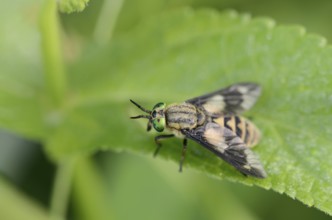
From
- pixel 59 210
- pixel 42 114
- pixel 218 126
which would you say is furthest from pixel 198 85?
Result: pixel 59 210

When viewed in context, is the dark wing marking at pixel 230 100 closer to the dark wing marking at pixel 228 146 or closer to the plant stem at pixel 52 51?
the dark wing marking at pixel 228 146

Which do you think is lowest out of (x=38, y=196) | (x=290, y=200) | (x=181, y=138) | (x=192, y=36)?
(x=38, y=196)

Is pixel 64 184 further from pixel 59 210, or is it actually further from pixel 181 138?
pixel 181 138

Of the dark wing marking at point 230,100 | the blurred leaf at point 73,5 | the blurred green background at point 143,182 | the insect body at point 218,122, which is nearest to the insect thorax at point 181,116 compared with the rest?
the insect body at point 218,122

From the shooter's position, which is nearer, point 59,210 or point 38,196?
point 59,210

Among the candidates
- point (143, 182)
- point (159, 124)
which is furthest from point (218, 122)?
point (143, 182)

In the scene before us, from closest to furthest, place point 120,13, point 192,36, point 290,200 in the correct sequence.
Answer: point 192,36, point 290,200, point 120,13

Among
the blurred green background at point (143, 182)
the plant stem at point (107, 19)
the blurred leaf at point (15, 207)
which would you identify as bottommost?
the blurred leaf at point (15, 207)

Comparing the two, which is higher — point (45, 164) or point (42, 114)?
point (42, 114)
